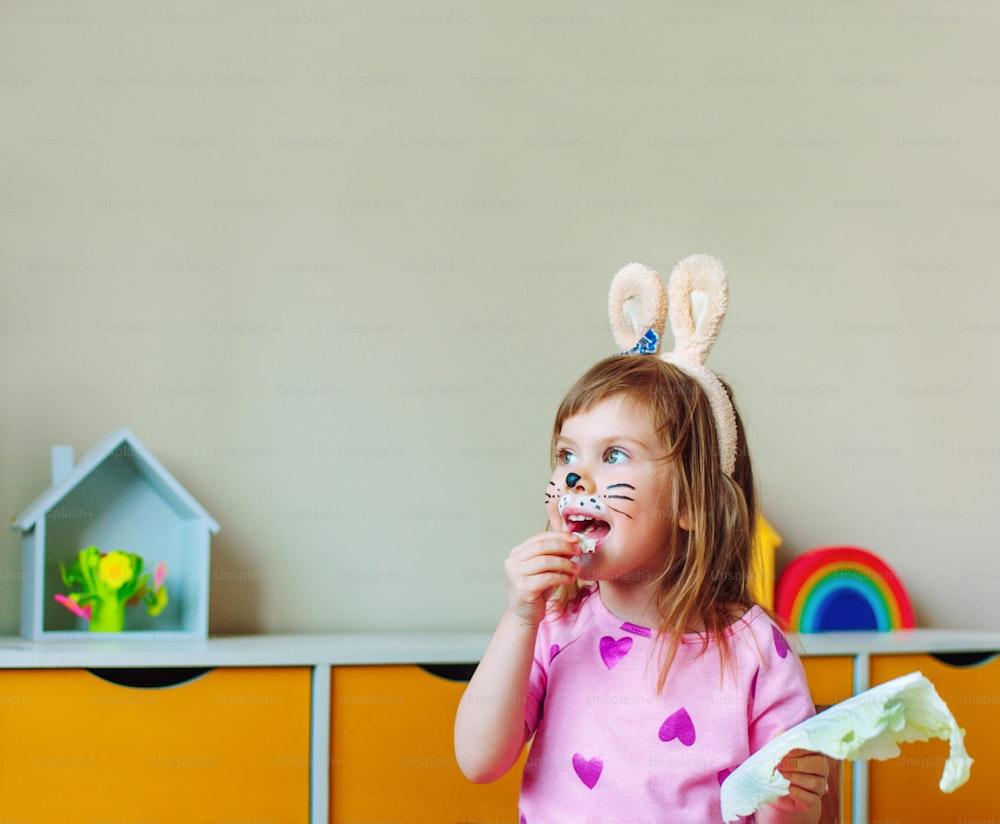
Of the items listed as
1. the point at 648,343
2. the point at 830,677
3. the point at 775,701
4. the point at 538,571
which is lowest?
the point at 830,677

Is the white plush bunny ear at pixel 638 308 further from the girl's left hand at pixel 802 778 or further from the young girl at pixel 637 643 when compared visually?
the girl's left hand at pixel 802 778

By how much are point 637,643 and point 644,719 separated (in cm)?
8

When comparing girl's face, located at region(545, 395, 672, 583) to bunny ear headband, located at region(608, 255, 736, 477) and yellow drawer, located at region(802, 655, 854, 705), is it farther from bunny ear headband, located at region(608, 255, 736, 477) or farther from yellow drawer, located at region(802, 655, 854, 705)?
yellow drawer, located at region(802, 655, 854, 705)

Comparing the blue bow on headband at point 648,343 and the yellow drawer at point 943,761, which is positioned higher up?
the blue bow on headband at point 648,343

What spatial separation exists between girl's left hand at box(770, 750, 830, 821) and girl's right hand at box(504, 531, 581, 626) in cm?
26

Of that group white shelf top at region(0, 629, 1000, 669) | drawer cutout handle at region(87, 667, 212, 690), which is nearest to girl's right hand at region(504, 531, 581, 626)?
white shelf top at region(0, 629, 1000, 669)

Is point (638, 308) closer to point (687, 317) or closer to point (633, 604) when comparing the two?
point (687, 317)

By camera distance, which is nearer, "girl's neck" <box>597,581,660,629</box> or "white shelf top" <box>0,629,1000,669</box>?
"girl's neck" <box>597,581,660,629</box>

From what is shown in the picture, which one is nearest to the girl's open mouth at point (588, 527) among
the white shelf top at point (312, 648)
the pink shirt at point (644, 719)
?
the pink shirt at point (644, 719)

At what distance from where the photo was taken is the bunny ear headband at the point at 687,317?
115 centimetres

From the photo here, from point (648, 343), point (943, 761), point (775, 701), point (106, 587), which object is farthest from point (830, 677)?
point (106, 587)

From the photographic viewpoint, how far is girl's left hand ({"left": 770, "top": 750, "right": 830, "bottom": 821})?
0.98 meters

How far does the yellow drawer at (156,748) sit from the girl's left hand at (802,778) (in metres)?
0.71

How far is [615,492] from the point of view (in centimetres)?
107
